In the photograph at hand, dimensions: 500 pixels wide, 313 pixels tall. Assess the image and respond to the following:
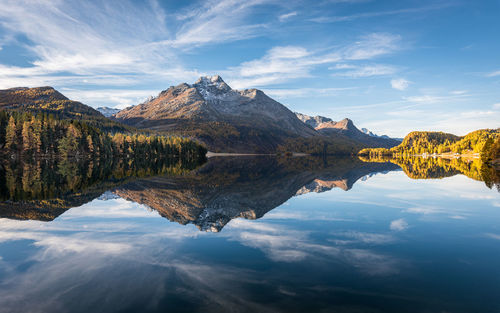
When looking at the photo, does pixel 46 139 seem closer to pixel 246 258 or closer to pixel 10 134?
pixel 10 134

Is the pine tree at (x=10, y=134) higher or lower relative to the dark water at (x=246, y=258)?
higher

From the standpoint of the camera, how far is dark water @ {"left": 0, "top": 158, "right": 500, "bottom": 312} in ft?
36.6

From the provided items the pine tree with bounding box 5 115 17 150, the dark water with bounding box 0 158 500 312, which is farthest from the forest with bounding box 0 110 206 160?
the dark water with bounding box 0 158 500 312

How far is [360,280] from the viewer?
13055 mm

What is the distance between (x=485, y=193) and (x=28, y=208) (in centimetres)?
5731

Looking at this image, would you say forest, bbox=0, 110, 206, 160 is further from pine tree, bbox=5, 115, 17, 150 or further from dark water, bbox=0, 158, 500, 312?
→ dark water, bbox=0, 158, 500, 312

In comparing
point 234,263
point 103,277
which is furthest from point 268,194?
point 103,277

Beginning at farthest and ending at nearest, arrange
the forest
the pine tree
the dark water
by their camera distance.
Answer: the forest → the pine tree → the dark water

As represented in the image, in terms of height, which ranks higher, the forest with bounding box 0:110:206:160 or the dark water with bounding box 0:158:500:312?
the forest with bounding box 0:110:206:160

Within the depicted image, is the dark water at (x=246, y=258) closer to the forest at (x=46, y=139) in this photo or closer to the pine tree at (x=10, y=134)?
the pine tree at (x=10, y=134)

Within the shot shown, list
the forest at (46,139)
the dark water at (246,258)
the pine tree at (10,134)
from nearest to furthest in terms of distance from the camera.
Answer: the dark water at (246,258) → the pine tree at (10,134) → the forest at (46,139)

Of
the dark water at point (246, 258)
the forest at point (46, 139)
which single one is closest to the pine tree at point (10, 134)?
the forest at point (46, 139)

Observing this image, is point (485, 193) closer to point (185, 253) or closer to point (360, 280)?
point (360, 280)

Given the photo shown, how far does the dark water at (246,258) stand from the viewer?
11.1m
